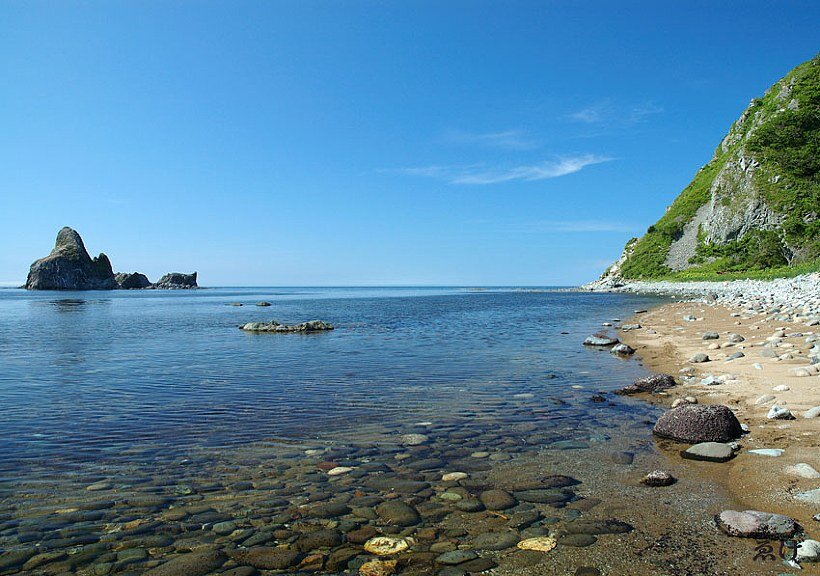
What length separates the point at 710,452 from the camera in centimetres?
746

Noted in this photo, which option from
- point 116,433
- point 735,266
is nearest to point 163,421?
point 116,433

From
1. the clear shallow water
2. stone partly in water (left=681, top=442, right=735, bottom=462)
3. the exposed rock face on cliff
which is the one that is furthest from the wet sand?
the exposed rock face on cliff

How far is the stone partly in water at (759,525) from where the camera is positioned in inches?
193

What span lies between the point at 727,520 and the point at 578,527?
5.28ft

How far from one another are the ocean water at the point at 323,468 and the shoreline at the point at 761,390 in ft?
2.77

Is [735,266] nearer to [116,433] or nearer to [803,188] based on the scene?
[803,188]

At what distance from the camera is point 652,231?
156125mm

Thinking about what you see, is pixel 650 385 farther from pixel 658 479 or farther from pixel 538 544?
pixel 538 544

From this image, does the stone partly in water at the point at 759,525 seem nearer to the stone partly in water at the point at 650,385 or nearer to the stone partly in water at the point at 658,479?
the stone partly in water at the point at 658,479

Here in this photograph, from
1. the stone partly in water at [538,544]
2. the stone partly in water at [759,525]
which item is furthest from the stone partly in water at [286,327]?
the stone partly in water at [759,525]

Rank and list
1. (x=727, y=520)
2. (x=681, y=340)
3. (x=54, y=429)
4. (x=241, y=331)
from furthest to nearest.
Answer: (x=241, y=331)
(x=681, y=340)
(x=54, y=429)
(x=727, y=520)

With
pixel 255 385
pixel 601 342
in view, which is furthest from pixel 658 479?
pixel 601 342

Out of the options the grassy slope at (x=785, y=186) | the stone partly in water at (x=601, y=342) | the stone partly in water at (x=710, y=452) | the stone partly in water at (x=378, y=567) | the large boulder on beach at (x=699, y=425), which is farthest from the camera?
the grassy slope at (x=785, y=186)

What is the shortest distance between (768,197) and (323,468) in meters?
115
